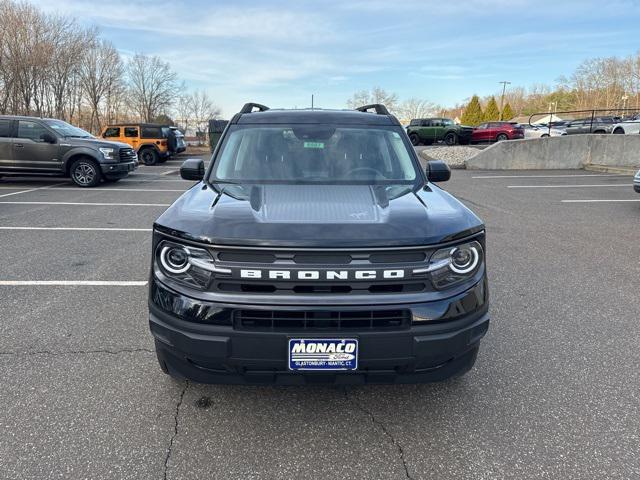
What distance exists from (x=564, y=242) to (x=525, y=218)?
6.62 feet

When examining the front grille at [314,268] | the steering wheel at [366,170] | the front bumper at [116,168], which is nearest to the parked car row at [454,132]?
the front bumper at [116,168]

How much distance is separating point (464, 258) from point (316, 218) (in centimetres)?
81

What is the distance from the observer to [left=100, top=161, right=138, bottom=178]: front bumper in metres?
12.7

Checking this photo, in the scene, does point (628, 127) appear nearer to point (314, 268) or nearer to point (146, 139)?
point (146, 139)

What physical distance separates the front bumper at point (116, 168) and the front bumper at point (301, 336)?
1180 cm

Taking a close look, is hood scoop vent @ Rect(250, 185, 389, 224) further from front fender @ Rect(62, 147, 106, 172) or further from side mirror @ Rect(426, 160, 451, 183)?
front fender @ Rect(62, 147, 106, 172)

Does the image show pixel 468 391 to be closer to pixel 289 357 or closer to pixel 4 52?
pixel 289 357

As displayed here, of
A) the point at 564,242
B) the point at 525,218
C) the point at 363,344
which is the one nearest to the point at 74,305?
the point at 363,344

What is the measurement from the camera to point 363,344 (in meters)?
2.11

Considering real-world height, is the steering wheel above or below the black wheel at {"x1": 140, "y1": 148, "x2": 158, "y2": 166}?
below

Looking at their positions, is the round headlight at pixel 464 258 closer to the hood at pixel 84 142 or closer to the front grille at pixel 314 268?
the front grille at pixel 314 268

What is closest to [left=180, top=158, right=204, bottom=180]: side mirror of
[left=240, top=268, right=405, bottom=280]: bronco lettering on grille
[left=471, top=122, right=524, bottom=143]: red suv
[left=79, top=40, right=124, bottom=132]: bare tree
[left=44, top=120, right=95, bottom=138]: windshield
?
[left=240, top=268, right=405, bottom=280]: bronco lettering on grille

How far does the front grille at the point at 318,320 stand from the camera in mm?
2123

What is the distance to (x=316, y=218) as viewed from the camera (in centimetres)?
232
